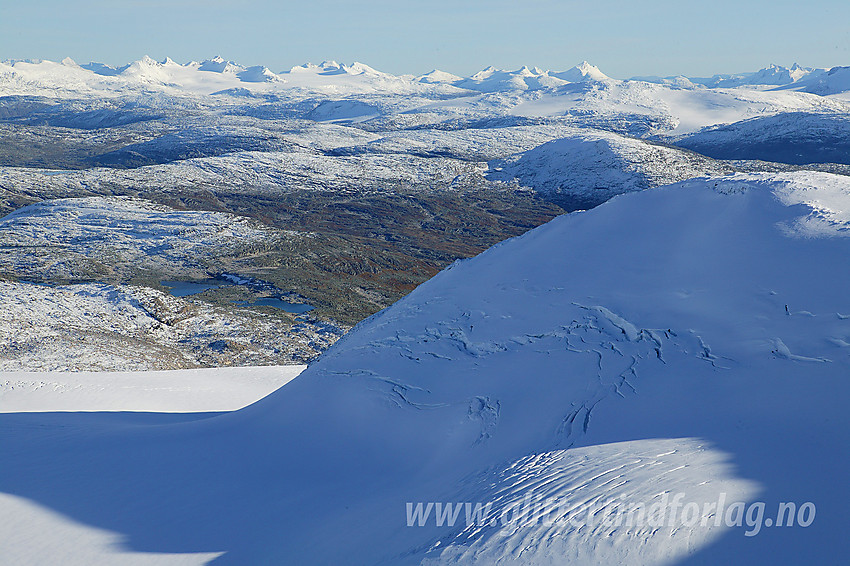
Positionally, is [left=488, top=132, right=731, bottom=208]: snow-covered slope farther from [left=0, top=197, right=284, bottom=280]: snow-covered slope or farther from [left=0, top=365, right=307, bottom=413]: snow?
[left=0, top=365, right=307, bottom=413]: snow

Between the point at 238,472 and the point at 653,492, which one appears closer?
the point at 653,492

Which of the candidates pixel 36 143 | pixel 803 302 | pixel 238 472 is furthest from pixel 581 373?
pixel 36 143

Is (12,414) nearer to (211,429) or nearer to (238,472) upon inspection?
(211,429)

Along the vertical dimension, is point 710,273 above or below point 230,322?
above

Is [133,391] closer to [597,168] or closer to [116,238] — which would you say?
[116,238]

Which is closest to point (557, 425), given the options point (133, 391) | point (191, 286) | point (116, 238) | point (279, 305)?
point (133, 391)

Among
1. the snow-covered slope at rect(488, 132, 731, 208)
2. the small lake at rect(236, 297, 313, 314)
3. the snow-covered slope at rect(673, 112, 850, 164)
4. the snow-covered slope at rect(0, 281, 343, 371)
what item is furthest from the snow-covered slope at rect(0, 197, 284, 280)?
the snow-covered slope at rect(673, 112, 850, 164)

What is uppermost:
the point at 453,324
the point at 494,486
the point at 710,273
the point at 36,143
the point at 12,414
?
the point at 36,143

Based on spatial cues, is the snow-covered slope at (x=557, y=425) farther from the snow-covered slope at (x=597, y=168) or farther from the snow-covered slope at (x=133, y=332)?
the snow-covered slope at (x=597, y=168)
